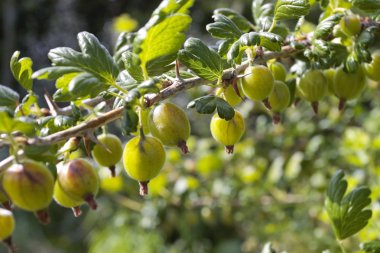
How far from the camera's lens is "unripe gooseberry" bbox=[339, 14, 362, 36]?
943 millimetres

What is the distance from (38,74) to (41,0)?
20.6ft

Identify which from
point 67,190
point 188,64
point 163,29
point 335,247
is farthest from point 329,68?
point 335,247

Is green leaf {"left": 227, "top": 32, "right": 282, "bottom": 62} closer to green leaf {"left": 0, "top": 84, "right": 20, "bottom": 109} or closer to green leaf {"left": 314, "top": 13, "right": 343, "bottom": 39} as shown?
green leaf {"left": 314, "top": 13, "right": 343, "bottom": 39}

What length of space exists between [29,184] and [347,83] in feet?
1.99

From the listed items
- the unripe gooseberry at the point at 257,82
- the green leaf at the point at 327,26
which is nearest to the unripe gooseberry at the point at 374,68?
the green leaf at the point at 327,26

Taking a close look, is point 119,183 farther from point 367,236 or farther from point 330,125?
point 367,236

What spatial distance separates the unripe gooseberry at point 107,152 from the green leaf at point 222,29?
0.80 feet

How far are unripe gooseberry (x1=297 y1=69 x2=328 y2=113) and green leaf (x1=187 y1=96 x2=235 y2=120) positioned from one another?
0.71 feet

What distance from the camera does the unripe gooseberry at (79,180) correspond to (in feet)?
2.42

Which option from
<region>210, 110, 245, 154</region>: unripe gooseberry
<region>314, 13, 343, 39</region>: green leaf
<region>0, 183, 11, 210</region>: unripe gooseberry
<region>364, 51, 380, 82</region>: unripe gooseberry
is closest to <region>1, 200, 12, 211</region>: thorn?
<region>0, 183, 11, 210</region>: unripe gooseberry

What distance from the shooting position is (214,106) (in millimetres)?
828

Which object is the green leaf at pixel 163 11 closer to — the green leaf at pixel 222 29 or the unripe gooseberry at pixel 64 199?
the green leaf at pixel 222 29

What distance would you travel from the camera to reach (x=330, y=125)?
2.37 meters

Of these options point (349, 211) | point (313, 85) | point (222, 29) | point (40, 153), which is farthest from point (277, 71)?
point (40, 153)
